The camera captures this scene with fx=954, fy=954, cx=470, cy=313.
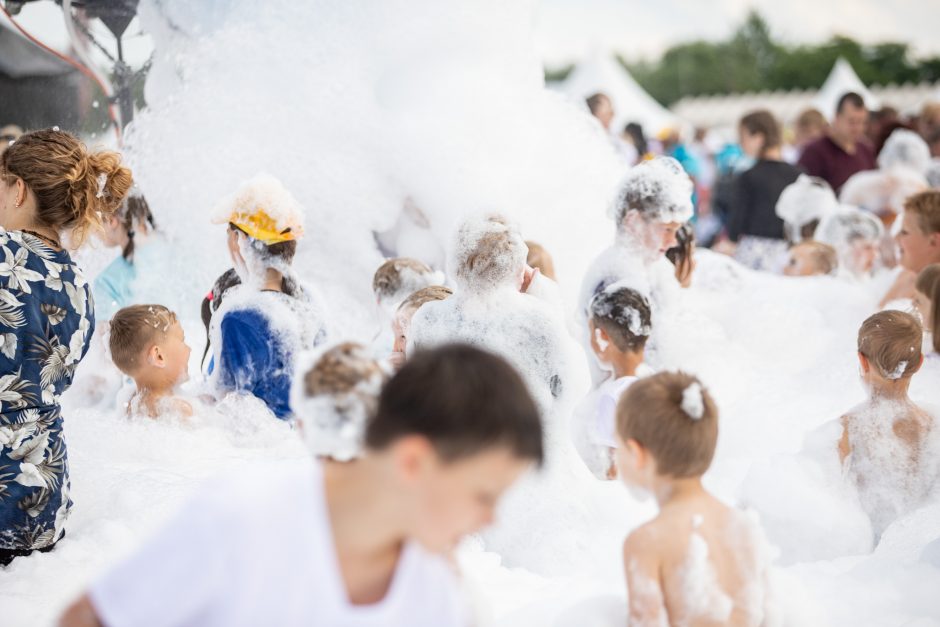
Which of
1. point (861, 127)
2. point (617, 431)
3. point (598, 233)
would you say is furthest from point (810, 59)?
point (617, 431)

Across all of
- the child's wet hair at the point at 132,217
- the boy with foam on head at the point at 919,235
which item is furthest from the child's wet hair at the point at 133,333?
the boy with foam on head at the point at 919,235

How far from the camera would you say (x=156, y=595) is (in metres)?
1.31

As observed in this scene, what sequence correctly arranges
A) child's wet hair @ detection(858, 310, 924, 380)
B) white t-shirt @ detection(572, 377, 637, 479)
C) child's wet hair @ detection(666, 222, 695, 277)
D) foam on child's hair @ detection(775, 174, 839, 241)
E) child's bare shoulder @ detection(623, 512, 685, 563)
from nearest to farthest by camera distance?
child's bare shoulder @ detection(623, 512, 685, 563) → child's wet hair @ detection(858, 310, 924, 380) → white t-shirt @ detection(572, 377, 637, 479) → child's wet hair @ detection(666, 222, 695, 277) → foam on child's hair @ detection(775, 174, 839, 241)

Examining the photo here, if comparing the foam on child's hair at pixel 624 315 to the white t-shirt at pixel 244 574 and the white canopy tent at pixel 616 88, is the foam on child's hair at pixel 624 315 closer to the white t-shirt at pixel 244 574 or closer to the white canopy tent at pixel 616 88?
the white t-shirt at pixel 244 574

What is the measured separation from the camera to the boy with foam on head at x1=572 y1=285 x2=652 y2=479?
338 centimetres

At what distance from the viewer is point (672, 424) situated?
6.43ft

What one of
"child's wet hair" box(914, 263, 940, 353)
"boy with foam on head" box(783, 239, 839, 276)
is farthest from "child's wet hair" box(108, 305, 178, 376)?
"boy with foam on head" box(783, 239, 839, 276)

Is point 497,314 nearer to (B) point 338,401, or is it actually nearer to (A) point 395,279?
(A) point 395,279

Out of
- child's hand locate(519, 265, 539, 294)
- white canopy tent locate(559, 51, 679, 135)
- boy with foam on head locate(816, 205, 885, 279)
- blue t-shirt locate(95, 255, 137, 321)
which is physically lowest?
blue t-shirt locate(95, 255, 137, 321)

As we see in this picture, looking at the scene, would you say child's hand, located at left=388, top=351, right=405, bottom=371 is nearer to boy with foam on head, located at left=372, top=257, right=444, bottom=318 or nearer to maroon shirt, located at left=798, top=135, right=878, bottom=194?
boy with foam on head, located at left=372, top=257, right=444, bottom=318

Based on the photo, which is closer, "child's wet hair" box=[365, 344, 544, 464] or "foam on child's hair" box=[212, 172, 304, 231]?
"child's wet hair" box=[365, 344, 544, 464]

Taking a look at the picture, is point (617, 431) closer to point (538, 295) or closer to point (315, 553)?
point (315, 553)

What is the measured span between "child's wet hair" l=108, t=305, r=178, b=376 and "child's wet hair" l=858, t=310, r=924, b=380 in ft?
7.53

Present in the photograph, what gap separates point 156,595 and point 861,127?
7244 mm
